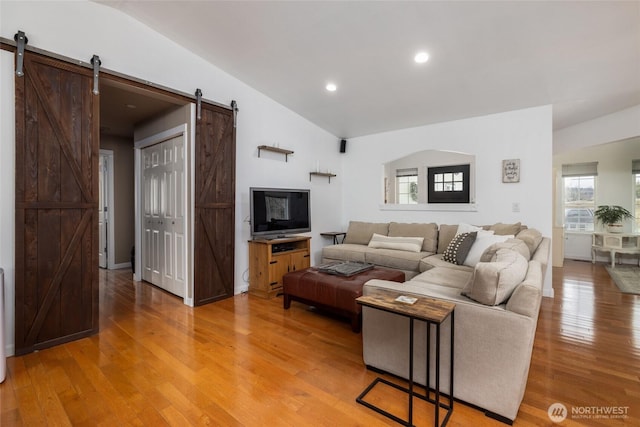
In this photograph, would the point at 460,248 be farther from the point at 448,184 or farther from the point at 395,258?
the point at 448,184

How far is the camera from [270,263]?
364 cm

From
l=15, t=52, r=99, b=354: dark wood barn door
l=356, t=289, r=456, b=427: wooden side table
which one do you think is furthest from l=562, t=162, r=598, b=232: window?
l=15, t=52, r=99, b=354: dark wood barn door

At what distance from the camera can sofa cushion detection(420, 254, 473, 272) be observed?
10.6ft

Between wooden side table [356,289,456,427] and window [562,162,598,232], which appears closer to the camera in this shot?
wooden side table [356,289,456,427]

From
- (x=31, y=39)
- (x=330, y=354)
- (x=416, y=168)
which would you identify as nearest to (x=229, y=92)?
(x=31, y=39)

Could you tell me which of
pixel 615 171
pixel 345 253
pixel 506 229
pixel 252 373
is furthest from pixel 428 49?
pixel 615 171

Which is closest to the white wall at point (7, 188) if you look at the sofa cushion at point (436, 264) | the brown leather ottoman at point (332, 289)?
the brown leather ottoman at point (332, 289)

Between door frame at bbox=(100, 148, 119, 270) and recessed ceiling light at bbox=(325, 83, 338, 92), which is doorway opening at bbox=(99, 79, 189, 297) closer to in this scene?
door frame at bbox=(100, 148, 119, 270)

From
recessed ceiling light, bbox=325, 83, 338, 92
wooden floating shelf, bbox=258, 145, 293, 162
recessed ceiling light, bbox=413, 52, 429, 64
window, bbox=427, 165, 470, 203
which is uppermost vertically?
recessed ceiling light, bbox=325, 83, 338, 92

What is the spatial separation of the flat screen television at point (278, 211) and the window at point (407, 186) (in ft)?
8.55

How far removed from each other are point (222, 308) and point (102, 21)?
2.98 meters

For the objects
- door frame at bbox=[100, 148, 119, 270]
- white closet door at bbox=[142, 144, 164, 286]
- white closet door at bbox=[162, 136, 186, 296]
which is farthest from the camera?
door frame at bbox=[100, 148, 119, 270]

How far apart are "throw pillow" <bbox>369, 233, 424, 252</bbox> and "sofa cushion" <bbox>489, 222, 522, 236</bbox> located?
0.94 meters

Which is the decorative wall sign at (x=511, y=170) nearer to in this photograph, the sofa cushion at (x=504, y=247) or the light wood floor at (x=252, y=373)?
the light wood floor at (x=252, y=373)
